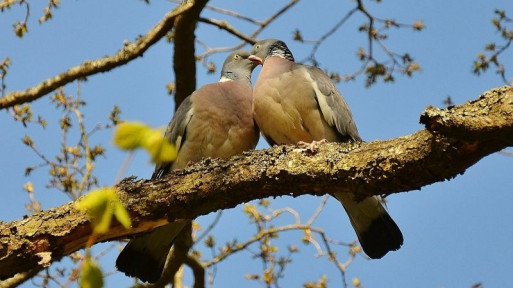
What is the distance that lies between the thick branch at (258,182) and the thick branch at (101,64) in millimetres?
1983

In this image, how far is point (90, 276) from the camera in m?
1.19

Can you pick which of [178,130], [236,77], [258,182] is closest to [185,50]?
[236,77]

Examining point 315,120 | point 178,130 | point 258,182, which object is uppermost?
point 178,130

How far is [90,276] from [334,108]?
313cm

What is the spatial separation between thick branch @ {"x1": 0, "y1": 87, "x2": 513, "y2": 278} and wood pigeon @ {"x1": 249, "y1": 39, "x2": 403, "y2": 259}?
0.97 m

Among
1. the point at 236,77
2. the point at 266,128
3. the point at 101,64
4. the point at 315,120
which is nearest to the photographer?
the point at 315,120

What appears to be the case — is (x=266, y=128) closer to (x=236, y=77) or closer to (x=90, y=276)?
(x=236, y=77)

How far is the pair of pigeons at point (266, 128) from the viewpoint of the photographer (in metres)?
3.97

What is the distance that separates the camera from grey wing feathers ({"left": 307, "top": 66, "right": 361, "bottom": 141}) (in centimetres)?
415

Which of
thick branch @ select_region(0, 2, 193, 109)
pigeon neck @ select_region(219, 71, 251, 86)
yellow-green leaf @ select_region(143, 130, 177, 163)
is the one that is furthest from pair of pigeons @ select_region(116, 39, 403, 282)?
yellow-green leaf @ select_region(143, 130, 177, 163)

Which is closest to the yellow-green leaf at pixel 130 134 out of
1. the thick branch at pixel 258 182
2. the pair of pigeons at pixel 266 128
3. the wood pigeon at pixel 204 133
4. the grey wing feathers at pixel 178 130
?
the thick branch at pixel 258 182

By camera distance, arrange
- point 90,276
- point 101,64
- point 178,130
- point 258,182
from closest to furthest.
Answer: point 90,276 < point 258,182 < point 178,130 < point 101,64

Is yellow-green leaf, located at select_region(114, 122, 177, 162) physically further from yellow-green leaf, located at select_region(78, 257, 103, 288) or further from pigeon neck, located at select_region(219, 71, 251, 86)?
pigeon neck, located at select_region(219, 71, 251, 86)

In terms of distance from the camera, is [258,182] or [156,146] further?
[258,182]
